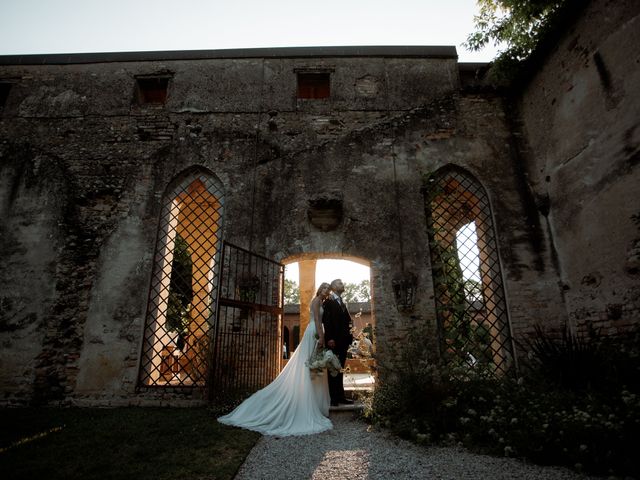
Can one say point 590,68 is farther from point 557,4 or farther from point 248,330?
point 248,330

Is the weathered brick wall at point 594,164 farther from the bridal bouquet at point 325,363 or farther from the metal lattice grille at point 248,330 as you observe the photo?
the metal lattice grille at point 248,330

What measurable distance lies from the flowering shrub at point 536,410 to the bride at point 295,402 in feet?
2.33

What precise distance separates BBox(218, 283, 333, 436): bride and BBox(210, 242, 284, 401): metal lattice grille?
0.65m

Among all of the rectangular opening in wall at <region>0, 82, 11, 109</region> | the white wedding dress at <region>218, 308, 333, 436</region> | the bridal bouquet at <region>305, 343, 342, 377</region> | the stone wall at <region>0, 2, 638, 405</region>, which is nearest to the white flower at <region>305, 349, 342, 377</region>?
the bridal bouquet at <region>305, 343, 342, 377</region>

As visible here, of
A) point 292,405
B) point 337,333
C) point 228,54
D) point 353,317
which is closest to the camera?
point 292,405

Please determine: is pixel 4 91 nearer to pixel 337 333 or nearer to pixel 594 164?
pixel 337 333

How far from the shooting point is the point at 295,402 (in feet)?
15.2

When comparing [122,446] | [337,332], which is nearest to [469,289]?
[337,332]

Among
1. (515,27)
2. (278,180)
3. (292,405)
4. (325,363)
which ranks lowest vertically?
(292,405)

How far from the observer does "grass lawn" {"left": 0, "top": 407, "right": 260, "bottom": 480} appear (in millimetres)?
2820

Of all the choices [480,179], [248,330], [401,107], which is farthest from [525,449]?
[401,107]

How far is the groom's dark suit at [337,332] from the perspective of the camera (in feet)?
17.6

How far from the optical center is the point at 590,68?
578 centimetres

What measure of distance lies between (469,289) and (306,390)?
3430 mm
